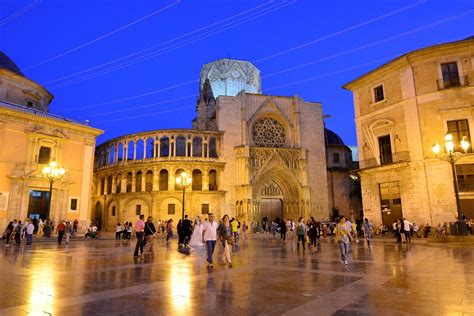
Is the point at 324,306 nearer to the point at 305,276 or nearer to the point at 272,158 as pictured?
the point at 305,276

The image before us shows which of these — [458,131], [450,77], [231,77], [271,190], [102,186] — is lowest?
[271,190]

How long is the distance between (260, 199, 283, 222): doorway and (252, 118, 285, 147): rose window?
6.31m

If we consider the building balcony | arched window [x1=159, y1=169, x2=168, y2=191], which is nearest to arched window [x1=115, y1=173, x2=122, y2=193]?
arched window [x1=159, y1=169, x2=168, y2=191]

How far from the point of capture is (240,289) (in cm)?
613

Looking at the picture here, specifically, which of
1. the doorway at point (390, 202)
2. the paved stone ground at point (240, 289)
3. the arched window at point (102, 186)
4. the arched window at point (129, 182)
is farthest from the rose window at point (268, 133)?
the paved stone ground at point (240, 289)

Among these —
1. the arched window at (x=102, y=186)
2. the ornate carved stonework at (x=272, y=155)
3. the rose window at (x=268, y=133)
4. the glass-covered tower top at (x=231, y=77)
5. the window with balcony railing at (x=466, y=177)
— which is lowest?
the window with balcony railing at (x=466, y=177)

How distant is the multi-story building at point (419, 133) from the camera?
20.7m

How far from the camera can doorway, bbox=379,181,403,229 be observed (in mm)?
22781

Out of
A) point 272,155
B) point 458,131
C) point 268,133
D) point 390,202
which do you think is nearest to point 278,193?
point 272,155

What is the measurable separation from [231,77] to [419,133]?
33.3 metres

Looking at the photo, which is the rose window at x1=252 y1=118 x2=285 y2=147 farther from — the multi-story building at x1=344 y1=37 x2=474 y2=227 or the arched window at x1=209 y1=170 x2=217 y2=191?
the multi-story building at x1=344 y1=37 x2=474 y2=227

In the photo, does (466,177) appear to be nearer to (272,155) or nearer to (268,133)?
(272,155)

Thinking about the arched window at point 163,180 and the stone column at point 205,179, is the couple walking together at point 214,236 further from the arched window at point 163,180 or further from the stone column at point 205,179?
the arched window at point 163,180

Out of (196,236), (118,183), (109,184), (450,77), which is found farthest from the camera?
(109,184)
